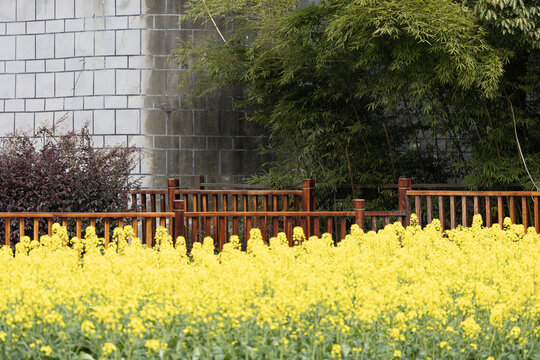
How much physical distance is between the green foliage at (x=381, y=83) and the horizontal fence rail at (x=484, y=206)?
324mm

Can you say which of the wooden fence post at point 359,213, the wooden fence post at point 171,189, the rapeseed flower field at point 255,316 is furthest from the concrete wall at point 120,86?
the rapeseed flower field at point 255,316

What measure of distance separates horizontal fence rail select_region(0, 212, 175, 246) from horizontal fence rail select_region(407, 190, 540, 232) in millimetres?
2207

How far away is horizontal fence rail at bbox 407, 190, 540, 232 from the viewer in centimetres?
643

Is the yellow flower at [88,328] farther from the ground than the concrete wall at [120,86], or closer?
closer

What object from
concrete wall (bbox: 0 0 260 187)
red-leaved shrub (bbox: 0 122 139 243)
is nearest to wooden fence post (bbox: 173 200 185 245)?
red-leaved shrub (bbox: 0 122 139 243)

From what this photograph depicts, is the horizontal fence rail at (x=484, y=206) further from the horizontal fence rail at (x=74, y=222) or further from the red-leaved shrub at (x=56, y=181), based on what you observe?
the red-leaved shrub at (x=56, y=181)

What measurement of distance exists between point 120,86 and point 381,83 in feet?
10.2

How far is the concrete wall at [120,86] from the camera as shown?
9.02 meters

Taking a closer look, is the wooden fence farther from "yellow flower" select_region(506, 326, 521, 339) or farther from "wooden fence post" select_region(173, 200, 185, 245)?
"yellow flower" select_region(506, 326, 521, 339)

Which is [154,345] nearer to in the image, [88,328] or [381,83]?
[88,328]

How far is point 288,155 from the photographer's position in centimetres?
902

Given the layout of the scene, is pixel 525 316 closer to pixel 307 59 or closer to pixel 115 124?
pixel 307 59

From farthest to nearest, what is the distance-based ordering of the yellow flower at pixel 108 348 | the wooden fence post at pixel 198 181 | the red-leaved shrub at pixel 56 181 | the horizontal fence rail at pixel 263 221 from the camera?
the wooden fence post at pixel 198 181, the red-leaved shrub at pixel 56 181, the horizontal fence rail at pixel 263 221, the yellow flower at pixel 108 348

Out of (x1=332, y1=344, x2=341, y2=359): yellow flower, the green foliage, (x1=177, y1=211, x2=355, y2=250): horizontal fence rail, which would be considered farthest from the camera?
the green foliage
